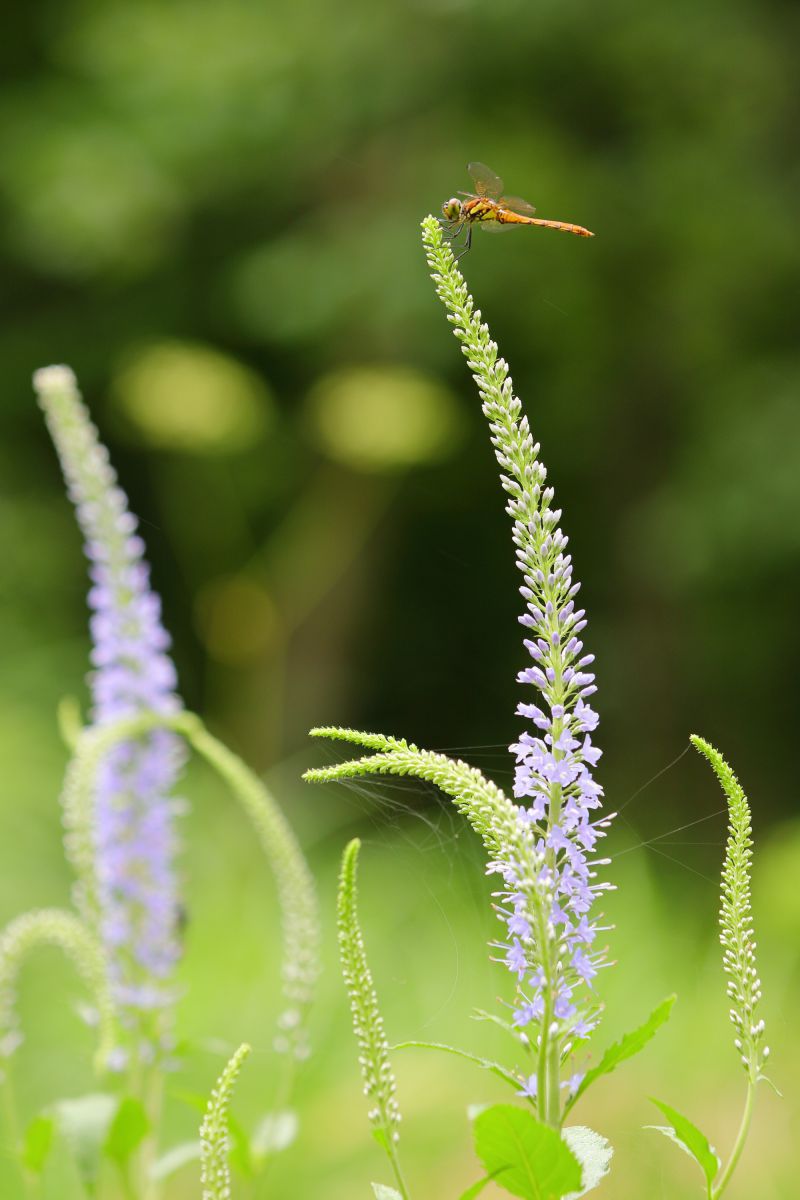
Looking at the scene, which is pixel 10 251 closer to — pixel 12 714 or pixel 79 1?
pixel 79 1

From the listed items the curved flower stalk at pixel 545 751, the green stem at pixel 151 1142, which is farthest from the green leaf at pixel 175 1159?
the curved flower stalk at pixel 545 751

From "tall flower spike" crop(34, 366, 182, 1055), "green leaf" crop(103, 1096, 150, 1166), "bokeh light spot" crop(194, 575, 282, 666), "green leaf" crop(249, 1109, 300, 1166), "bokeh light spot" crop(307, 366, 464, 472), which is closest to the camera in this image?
"green leaf" crop(103, 1096, 150, 1166)

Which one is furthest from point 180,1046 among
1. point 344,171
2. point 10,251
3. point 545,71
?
point 10,251

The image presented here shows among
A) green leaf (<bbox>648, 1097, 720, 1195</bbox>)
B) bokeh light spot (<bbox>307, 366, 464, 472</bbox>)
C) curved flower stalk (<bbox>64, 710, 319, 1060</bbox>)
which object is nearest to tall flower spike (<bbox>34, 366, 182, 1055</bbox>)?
curved flower stalk (<bbox>64, 710, 319, 1060</bbox>)

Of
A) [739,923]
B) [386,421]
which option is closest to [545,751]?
[739,923]

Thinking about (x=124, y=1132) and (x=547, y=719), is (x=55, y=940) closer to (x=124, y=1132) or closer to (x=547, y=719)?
(x=124, y=1132)

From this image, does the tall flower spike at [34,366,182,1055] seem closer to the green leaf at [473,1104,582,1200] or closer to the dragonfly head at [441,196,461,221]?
the dragonfly head at [441,196,461,221]
